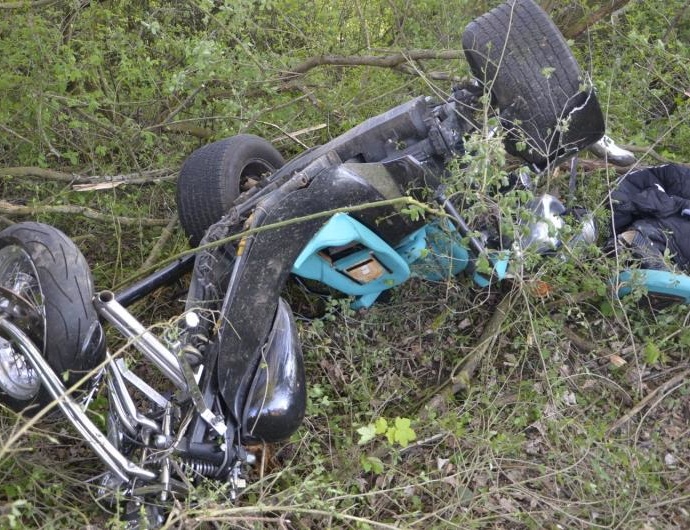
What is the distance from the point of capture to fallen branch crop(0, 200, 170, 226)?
388 cm

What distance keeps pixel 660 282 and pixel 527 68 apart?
1.26m

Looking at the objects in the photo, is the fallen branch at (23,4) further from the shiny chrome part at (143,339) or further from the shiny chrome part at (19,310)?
the shiny chrome part at (143,339)

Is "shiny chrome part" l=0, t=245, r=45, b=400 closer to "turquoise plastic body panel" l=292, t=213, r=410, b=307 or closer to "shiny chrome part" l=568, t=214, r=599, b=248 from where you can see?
"turquoise plastic body panel" l=292, t=213, r=410, b=307

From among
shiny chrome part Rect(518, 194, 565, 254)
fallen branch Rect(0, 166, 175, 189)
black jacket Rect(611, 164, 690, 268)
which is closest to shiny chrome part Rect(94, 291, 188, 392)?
shiny chrome part Rect(518, 194, 565, 254)

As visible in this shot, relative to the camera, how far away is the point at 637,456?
10.9 ft

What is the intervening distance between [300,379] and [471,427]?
3.17 feet

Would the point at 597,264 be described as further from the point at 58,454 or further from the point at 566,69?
the point at 58,454

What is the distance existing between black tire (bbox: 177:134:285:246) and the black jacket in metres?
2.01

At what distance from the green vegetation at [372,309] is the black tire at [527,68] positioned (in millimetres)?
384

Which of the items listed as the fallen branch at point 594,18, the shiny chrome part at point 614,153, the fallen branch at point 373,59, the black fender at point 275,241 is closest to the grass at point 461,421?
the black fender at point 275,241

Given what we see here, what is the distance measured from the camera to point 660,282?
12.1 feet

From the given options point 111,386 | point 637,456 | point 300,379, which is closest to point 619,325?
point 637,456

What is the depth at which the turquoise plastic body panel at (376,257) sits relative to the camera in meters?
3.14

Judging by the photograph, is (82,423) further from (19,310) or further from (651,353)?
(651,353)
